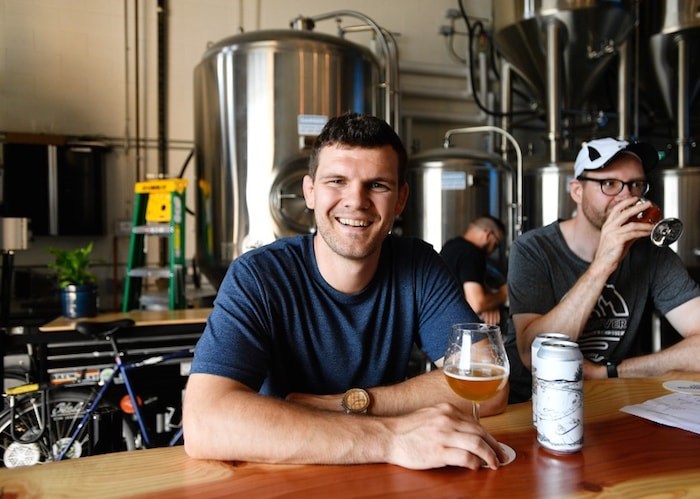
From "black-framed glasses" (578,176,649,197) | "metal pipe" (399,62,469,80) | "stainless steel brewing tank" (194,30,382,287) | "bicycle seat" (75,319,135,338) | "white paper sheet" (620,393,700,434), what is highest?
"metal pipe" (399,62,469,80)

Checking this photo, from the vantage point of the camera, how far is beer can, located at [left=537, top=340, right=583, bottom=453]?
2.92 ft

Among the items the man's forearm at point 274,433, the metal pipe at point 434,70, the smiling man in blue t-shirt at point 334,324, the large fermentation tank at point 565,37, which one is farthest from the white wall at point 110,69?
the man's forearm at point 274,433

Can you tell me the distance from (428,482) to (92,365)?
2.17 metres

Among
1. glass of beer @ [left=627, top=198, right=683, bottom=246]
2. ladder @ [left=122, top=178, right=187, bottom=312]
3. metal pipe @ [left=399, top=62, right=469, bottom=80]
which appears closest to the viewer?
glass of beer @ [left=627, top=198, right=683, bottom=246]

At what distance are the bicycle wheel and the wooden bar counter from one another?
1728mm

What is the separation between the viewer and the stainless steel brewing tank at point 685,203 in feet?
13.6

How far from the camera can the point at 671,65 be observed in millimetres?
4629

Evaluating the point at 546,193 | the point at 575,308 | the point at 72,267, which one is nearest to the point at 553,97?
the point at 546,193

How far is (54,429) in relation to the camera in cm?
250

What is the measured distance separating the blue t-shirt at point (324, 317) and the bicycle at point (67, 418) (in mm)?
1312

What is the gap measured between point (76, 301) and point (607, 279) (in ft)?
7.39

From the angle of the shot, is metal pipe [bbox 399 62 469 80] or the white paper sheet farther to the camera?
metal pipe [bbox 399 62 469 80]

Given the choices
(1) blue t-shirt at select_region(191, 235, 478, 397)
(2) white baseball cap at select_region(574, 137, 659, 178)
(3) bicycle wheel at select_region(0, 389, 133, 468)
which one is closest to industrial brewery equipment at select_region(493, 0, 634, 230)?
(2) white baseball cap at select_region(574, 137, 659, 178)

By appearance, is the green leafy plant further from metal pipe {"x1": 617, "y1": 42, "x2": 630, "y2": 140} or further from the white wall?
metal pipe {"x1": 617, "y1": 42, "x2": 630, "y2": 140}
